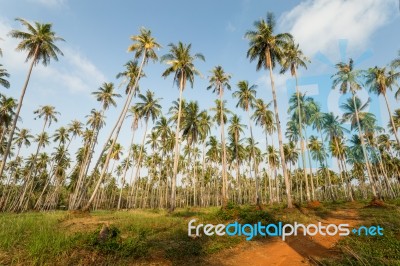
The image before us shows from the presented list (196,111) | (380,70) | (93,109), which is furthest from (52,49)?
(380,70)

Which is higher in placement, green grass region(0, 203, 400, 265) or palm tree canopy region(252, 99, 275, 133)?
palm tree canopy region(252, 99, 275, 133)

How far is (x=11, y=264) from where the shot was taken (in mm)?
6672

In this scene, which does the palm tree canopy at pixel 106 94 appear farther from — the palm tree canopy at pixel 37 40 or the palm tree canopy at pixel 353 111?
the palm tree canopy at pixel 353 111

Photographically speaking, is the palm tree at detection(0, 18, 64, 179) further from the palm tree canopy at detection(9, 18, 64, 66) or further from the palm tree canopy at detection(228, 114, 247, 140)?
the palm tree canopy at detection(228, 114, 247, 140)

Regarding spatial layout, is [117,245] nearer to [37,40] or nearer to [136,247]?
[136,247]

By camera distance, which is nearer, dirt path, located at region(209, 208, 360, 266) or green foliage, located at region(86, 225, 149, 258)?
green foliage, located at region(86, 225, 149, 258)

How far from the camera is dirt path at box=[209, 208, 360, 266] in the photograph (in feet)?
29.9

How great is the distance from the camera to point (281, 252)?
1010 cm

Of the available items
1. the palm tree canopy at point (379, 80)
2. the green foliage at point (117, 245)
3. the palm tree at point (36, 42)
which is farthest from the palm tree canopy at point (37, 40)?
the palm tree canopy at point (379, 80)

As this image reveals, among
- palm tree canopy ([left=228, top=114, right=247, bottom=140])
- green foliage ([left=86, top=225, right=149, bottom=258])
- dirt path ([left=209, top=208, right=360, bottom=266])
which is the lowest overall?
dirt path ([left=209, top=208, right=360, bottom=266])

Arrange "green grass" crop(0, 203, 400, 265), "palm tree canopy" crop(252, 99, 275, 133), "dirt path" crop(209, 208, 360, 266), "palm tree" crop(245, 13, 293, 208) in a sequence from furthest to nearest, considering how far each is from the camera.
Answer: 1. "palm tree canopy" crop(252, 99, 275, 133)
2. "palm tree" crop(245, 13, 293, 208)
3. "dirt path" crop(209, 208, 360, 266)
4. "green grass" crop(0, 203, 400, 265)

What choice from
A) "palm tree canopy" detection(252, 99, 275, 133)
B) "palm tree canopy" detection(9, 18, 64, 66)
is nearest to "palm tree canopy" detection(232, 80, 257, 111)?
"palm tree canopy" detection(252, 99, 275, 133)

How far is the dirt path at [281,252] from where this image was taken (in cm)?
912

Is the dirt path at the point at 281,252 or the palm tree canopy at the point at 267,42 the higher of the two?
the palm tree canopy at the point at 267,42
